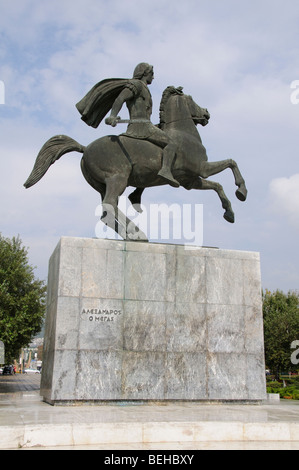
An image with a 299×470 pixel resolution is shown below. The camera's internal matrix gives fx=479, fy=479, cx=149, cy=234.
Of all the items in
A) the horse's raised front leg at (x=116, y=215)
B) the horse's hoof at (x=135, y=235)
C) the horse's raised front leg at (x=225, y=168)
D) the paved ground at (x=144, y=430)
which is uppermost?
the horse's raised front leg at (x=225, y=168)

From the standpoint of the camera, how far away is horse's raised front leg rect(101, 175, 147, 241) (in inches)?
417

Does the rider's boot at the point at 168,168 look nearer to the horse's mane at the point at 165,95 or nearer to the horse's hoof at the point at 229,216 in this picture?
the horse's mane at the point at 165,95

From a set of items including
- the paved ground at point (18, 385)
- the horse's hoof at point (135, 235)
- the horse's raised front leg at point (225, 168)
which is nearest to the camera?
the horse's hoof at point (135, 235)

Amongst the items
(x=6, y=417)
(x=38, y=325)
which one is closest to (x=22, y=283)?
(x=38, y=325)

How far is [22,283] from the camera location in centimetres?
2712

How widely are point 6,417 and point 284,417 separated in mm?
4335

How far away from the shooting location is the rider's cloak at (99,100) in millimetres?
11266

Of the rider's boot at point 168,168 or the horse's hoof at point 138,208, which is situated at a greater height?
the rider's boot at point 168,168

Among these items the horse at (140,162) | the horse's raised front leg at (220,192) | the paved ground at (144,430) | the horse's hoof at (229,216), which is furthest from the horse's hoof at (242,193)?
the paved ground at (144,430)

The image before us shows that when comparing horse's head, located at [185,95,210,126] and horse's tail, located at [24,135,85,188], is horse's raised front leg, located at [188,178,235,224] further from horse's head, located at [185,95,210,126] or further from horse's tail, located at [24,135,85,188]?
horse's tail, located at [24,135,85,188]

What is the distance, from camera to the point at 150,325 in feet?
32.2

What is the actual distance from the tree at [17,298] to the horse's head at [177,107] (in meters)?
17.1

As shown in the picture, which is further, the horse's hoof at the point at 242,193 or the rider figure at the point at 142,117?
the horse's hoof at the point at 242,193

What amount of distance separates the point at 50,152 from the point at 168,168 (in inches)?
107
